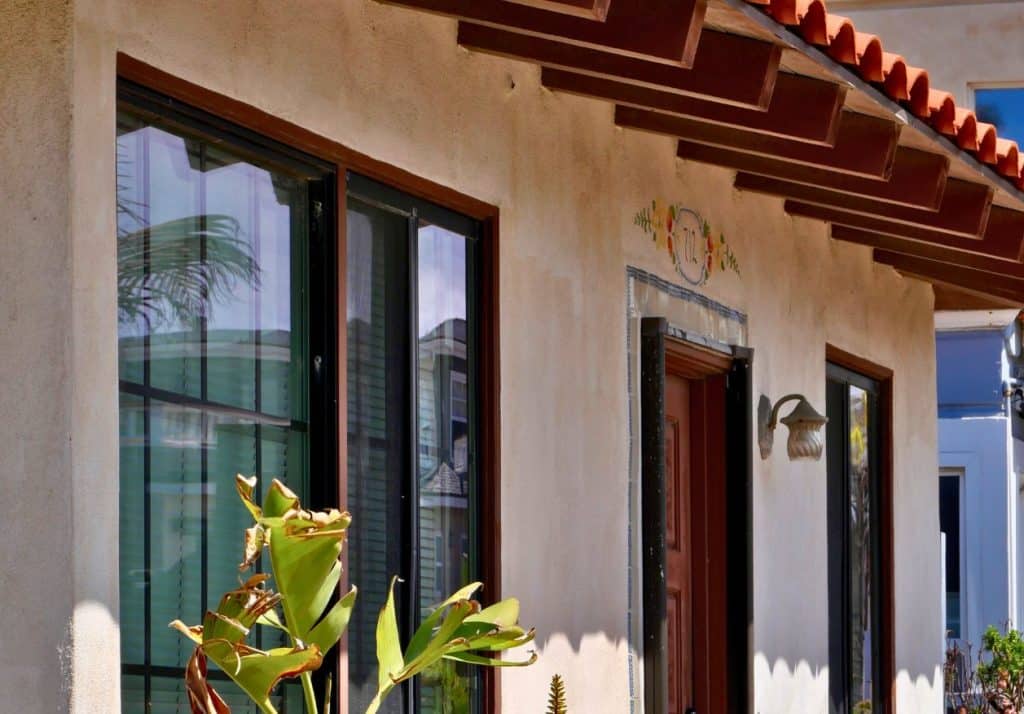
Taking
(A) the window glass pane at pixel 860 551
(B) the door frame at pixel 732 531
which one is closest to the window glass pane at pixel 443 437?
(B) the door frame at pixel 732 531

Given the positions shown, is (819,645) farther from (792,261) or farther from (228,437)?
(228,437)

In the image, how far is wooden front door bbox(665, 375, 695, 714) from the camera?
637 centimetres

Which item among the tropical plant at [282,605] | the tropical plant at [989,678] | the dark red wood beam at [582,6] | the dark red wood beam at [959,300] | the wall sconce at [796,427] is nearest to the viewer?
the tropical plant at [282,605]

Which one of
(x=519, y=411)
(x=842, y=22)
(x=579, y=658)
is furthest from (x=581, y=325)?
(x=842, y=22)

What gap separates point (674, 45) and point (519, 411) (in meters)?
1.22

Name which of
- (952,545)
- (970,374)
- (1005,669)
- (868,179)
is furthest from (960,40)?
(868,179)

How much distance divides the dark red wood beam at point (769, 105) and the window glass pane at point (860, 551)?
11.7 ft

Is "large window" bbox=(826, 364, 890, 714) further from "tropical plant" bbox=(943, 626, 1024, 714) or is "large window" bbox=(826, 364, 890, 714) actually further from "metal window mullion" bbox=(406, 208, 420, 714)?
"metal window mullion" bbox=(406, 208, 420, 714)

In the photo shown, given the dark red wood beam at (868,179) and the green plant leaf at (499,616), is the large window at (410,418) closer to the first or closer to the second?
the green plant leaf at (499,616)

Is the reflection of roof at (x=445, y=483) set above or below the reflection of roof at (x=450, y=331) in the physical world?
below

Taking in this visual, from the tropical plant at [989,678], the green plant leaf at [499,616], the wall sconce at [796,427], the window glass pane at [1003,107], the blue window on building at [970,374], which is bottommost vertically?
the tropical plant at [989,678]

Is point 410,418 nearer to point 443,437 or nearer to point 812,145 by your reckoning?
point 443,437

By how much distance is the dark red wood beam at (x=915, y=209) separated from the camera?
5734 mm

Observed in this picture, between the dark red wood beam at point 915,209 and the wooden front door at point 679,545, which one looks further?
the wooden front door at point 679,545
